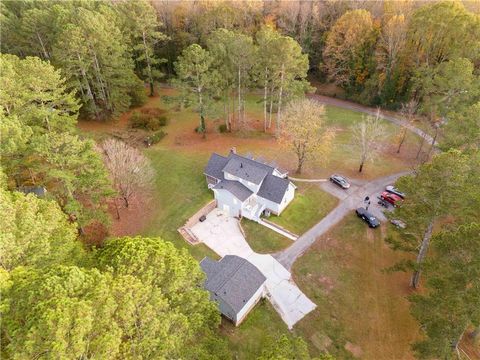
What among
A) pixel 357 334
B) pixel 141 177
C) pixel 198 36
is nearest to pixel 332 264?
pixel 357 334

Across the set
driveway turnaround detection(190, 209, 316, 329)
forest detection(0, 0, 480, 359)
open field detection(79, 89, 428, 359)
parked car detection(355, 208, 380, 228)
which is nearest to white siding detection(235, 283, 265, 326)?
open field detection(79, 89, 428, 359)

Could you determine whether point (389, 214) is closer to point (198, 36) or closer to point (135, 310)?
point (135, 310)

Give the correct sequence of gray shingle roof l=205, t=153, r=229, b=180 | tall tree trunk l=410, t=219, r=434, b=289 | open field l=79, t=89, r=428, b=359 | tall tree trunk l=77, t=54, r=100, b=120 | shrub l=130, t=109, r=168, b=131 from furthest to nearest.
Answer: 1. shrub l=130, t=109, r=168, b=131
2. tall tree trunk l=77, t=54, r=100, b=120
3. gray shingle roof l=205, t=153, r=229, b=180
4. open field l=79, t=89, r=428, b=359
5. tall tree trunk l=410, t=219, r=434, b=289

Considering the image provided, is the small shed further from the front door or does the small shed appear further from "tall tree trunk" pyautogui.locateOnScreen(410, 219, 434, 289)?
"tall tree trunk" pyautogui.locateOnScreen(410, 219, 434, 289)

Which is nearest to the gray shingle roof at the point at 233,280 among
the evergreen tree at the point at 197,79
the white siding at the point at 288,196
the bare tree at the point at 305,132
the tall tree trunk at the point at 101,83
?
the white siding at the point at 288,196

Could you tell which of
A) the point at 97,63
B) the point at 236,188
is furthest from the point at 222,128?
the point at 97,63

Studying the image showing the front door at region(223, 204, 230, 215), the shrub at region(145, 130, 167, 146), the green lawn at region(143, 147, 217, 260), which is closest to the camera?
the green lawn at region(143, 147, 217, 260)

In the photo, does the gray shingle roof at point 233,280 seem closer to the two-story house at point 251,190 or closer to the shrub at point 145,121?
the two-story house at point 251,190
